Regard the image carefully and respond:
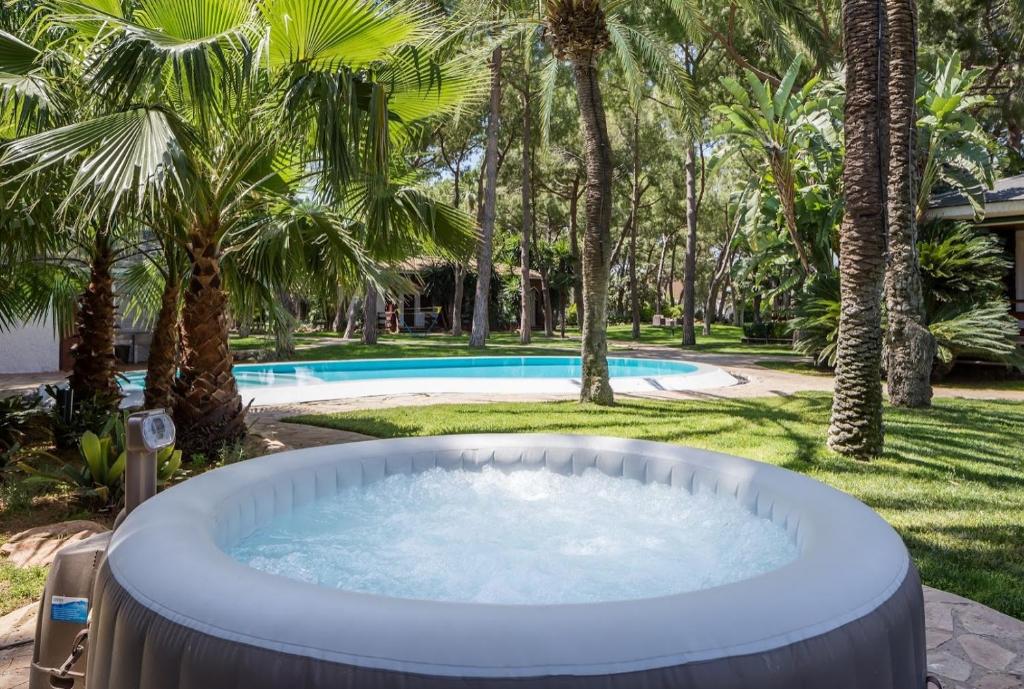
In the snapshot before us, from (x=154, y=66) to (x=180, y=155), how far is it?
70 cm

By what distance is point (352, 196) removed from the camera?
694 cm

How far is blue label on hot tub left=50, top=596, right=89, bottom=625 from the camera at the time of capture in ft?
8.60

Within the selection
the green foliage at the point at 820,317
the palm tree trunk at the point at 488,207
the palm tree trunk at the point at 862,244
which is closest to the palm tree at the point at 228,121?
the palm tree trunk at the point at 862,244

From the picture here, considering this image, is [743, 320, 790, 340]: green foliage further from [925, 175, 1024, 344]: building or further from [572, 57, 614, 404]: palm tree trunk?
[572, 57, 614, 404]: palm tree trunk

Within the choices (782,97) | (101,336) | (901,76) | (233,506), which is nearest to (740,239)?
(782,97)

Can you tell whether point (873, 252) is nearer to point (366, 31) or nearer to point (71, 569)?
point (366, 31)

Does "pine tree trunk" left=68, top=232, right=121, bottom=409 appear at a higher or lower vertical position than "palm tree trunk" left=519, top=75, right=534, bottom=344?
lower

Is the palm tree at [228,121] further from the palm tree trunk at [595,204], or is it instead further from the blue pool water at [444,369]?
the blue pool water at [444,369]

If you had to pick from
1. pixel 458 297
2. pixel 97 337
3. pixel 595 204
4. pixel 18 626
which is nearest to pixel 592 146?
pixel 595 204

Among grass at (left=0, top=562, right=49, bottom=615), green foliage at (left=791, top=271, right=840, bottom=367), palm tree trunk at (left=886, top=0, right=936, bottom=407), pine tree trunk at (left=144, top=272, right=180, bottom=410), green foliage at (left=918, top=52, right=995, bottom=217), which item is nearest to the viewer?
grass at (left=0, top=562, right=49, bottom=615)

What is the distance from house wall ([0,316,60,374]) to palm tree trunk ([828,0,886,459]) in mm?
14737

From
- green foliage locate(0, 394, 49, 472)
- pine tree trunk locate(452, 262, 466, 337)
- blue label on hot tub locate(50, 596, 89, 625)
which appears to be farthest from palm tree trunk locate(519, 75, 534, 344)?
blue label on hot tub locate(50, 596, 89, 625)

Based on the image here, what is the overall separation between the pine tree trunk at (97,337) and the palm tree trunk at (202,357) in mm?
1223

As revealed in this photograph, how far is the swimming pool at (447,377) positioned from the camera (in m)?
12.4
